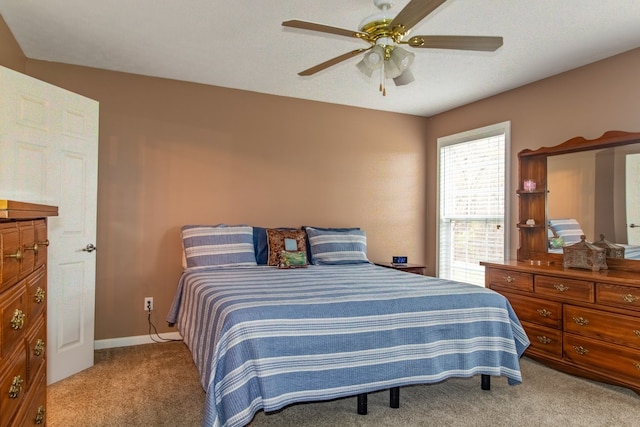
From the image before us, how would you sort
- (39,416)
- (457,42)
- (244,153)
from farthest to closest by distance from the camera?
1. (244,153)
2. (457,42)
3. (39,416)

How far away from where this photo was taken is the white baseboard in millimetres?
3510

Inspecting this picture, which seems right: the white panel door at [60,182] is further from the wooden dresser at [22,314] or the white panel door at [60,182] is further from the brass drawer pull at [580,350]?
the brass drawer pull at [580,350]

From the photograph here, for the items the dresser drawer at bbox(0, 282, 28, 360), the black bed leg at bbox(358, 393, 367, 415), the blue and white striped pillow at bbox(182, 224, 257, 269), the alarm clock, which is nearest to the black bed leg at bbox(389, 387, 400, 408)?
the black bed leg at bbox(358, 393, 367, 415)

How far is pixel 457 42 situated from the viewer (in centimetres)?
221

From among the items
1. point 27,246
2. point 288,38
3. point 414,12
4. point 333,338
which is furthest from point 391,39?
point 27,246

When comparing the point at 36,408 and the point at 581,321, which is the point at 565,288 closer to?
the point at 581,321

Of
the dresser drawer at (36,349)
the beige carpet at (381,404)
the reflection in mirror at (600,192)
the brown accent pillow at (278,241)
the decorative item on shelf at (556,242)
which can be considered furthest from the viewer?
the brown accent pillow at (278,241)

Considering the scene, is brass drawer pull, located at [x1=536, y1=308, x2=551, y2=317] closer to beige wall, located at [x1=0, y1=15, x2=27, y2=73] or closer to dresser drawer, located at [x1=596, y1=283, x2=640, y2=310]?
dresser drawer, located at [x1=596, y1=283, x2=640, y2=310]

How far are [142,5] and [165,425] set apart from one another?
2454 millimetres

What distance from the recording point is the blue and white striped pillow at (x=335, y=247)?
3.84 meters

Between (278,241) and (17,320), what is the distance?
2.59 m

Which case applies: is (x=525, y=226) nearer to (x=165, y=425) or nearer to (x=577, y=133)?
(x=577, y=133)

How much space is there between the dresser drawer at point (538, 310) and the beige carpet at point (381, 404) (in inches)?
14.9

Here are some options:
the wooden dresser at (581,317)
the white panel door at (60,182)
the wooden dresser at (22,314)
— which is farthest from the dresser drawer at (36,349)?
the wooden dresser at (581,317)
